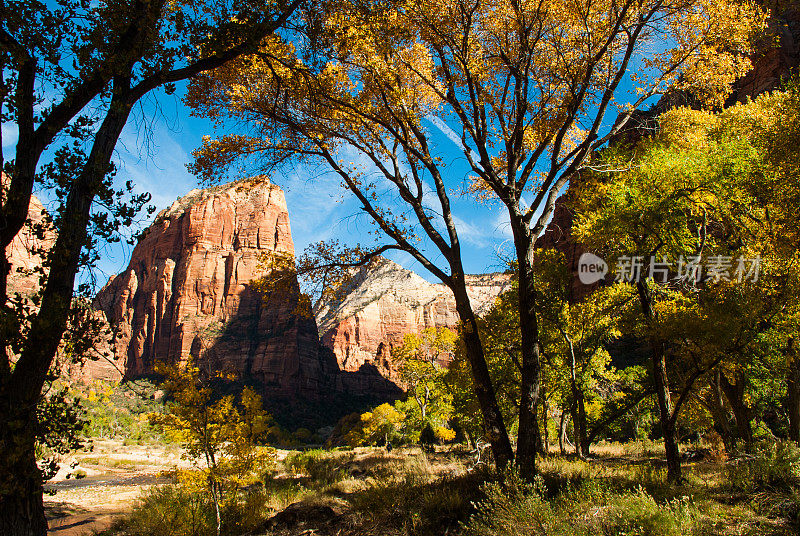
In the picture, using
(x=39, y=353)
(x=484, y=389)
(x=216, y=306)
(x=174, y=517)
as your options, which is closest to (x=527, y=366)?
(x=484, y=389)

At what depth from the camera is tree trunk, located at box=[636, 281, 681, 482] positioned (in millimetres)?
8422

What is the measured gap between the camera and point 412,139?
9195 millimetres

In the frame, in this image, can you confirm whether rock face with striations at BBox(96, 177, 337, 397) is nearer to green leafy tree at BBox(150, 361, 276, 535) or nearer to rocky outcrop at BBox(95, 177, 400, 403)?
rocky outcrop at BBox(95, 177, 400, 403)

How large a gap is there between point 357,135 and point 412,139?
1.23m

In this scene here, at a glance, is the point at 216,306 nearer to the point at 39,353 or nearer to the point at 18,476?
the point at 39,353

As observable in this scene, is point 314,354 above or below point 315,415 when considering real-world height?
above

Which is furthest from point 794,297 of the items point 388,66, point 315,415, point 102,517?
point 315,415

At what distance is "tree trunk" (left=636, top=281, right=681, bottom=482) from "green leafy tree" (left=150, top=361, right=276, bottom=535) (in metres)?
8.82

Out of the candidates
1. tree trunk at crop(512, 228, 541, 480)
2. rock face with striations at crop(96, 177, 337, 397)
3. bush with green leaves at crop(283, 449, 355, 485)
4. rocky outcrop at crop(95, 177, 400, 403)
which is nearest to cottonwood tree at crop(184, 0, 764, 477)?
tree trunk at crop(512, 228, 541, 480)

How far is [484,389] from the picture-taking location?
7.20 m

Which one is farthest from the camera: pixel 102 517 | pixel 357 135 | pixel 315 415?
pixel 315 415

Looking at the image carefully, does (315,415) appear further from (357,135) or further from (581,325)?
(357,135)

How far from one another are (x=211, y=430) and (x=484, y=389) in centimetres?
616

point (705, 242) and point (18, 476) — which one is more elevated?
point (705, 242)
